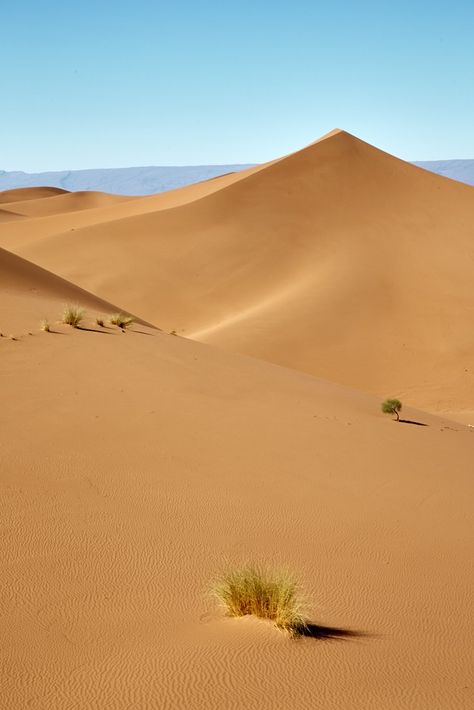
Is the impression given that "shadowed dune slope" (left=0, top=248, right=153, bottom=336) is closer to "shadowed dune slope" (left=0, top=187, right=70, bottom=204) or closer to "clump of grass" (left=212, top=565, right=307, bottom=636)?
"clump of grass" (left=212, top=565, right=307, bottom=636)

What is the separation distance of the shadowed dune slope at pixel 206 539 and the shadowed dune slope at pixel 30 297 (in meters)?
1.57

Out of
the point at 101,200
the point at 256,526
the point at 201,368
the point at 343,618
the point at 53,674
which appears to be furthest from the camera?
the point at 101,200

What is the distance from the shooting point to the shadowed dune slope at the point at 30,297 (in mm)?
13891

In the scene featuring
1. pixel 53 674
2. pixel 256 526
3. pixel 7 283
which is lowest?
pixel 53 674

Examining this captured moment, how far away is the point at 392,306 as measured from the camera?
31.4 metres

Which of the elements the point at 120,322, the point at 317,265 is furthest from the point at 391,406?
the point at 317,265

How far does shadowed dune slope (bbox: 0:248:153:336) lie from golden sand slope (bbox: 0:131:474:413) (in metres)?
8.19

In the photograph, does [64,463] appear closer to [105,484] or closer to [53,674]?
[105,484]

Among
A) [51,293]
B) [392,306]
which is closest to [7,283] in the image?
[51,293]

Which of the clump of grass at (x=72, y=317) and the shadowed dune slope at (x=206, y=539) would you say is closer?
the shadowed dune slope at (x=206, y=539)

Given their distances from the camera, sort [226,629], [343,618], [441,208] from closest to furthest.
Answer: [226,629], [343,618], [441,208]

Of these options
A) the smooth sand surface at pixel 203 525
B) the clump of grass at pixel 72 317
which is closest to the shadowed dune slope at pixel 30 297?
the smooth sand surface at pixel 203 525

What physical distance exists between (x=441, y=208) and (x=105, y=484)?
37.0m

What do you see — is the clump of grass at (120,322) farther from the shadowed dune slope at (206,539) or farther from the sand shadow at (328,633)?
the sand shadow at (328,633)
